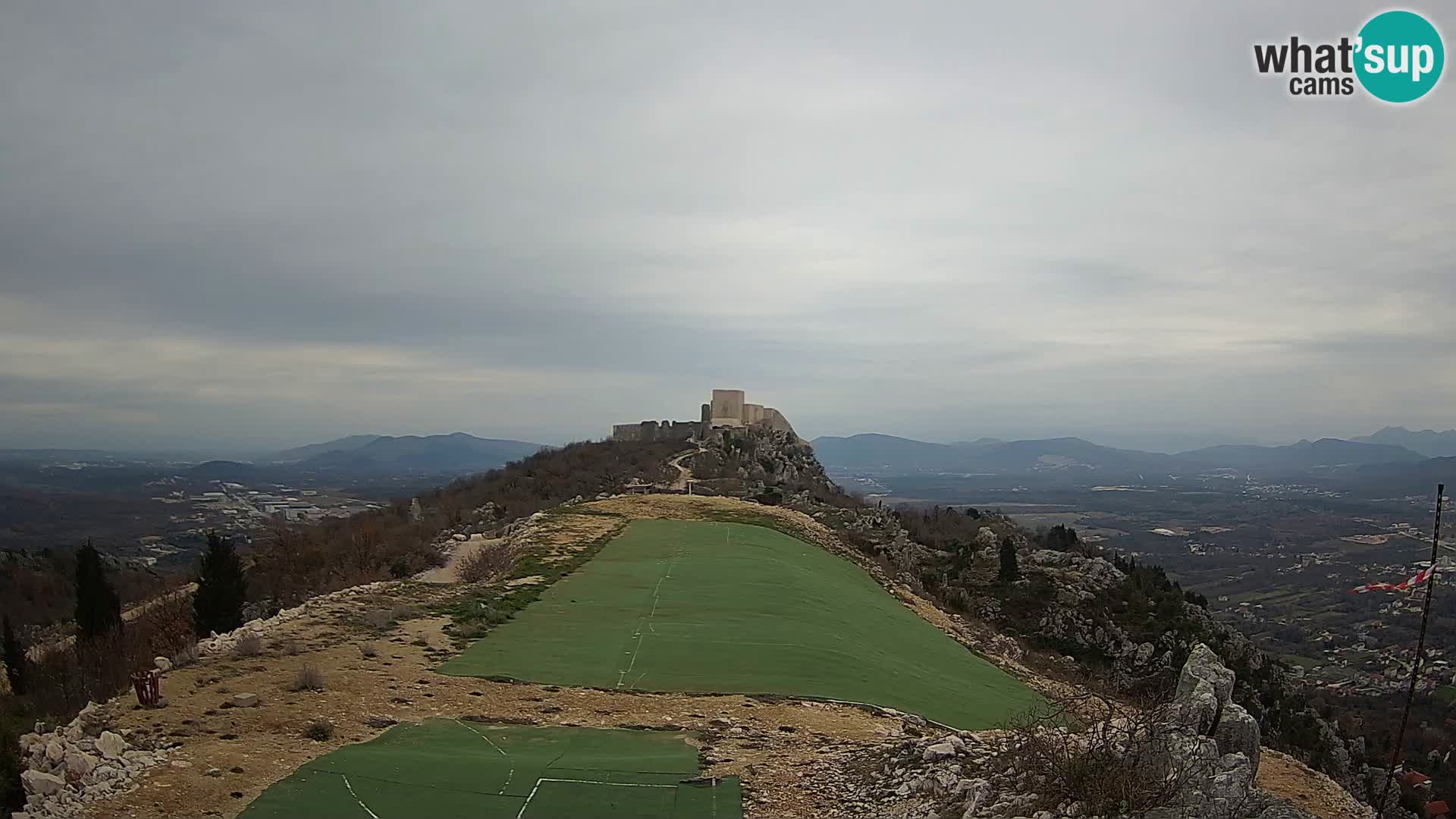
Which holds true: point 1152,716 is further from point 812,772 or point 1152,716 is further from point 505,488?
point 505,488

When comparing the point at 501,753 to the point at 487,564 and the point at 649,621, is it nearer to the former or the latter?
the point at 649,621

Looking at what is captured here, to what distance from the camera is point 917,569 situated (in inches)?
1636

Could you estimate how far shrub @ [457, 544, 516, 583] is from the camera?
23.4m

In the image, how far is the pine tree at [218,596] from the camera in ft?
71.8

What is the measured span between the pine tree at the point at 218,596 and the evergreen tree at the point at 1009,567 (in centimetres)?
3339

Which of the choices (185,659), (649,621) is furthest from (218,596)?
(649,621)

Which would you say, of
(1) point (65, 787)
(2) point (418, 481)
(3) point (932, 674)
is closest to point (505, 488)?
(3) point (932, 674)

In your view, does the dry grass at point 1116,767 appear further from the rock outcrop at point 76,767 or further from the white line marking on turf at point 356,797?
the rock outcrop at point 76,767

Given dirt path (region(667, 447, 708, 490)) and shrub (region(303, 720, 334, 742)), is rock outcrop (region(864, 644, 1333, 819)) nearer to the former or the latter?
shrub (region(303, 720, 334, 742))

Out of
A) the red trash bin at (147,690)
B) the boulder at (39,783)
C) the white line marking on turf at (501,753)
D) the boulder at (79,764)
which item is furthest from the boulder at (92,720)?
the white line marking on turf at (501,753)

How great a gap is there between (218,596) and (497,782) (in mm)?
17375

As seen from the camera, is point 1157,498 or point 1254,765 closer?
point 1254,765

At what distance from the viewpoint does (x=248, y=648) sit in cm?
1291

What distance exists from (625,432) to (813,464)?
19320mm
